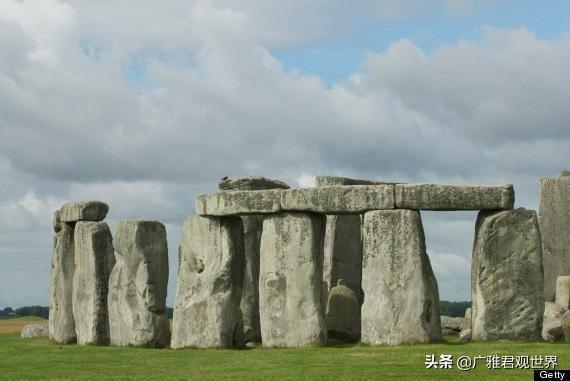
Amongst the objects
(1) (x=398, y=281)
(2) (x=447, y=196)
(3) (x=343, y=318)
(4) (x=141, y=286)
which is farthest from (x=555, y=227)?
(4) (x=141, y=286)

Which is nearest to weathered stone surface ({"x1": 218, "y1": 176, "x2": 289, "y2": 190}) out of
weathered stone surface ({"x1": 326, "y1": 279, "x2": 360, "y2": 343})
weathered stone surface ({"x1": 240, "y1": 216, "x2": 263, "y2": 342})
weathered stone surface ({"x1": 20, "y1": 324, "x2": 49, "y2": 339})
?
weathered stone surface ({"x1": 240, "y1": 216, "x2": 263, "y2": 342})

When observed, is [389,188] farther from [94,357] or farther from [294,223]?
[94,357]

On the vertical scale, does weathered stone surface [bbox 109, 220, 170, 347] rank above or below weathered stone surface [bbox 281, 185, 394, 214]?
below

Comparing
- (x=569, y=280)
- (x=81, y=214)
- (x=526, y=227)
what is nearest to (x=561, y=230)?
(x=569, y=280)

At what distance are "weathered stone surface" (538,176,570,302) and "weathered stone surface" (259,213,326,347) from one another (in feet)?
26.1

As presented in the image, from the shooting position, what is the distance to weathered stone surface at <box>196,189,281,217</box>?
24.0m

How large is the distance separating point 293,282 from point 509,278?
3.88m

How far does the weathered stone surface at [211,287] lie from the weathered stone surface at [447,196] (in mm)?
3604

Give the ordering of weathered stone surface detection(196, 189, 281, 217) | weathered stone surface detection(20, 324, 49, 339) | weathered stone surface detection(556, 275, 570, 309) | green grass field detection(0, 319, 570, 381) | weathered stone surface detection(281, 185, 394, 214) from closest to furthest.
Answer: green grass field detection(0, 319, 570, 381)
weathered stone surface detection(281, 185, 394, 214)
weathered stone surface detection(196, 189, 281, 217)
weathered stone surface detection(556, 275, 570, 309)
weathered stone surface detection(20, 324, 49, 339)

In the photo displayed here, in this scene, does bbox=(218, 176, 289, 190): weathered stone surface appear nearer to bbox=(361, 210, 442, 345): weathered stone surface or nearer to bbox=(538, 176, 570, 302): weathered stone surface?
bbox=(361, 210, 442, 345): weathered stone surface

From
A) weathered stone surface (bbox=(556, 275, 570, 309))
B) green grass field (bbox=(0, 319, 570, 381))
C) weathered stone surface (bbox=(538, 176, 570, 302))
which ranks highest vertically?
weathered stone surface (bbox=(538, 176, 570, 302))

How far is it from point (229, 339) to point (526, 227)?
5879 mm

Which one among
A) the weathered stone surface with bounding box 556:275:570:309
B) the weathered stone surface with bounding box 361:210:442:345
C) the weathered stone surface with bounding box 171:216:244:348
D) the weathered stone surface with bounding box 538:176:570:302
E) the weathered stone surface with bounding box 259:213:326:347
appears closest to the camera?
the weathered stone surface with bounding box 361:210:442:345

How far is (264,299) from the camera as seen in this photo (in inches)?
957
